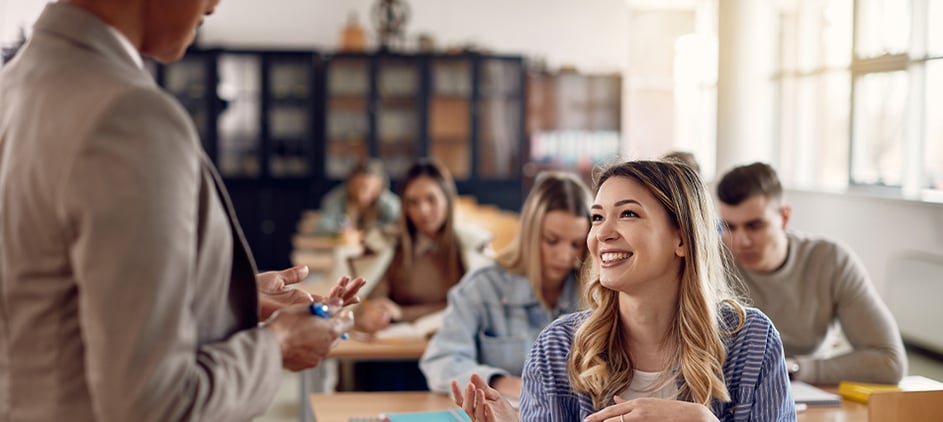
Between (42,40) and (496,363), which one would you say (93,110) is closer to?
(42,40)

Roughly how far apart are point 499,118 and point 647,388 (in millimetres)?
8677

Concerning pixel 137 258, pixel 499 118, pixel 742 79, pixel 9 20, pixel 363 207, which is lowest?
pixel 363 207

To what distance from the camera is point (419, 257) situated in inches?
165

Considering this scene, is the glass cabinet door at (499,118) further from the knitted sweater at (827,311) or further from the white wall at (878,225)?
the knitted sweater at (827,311)

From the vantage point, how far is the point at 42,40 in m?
1.17

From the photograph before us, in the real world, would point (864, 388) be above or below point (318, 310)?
below

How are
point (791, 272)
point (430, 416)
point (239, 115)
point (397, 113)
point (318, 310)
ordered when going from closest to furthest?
point (318, 310)
point (430, 416)
point (791, 272)
point (239, 115)
point (397, 113)

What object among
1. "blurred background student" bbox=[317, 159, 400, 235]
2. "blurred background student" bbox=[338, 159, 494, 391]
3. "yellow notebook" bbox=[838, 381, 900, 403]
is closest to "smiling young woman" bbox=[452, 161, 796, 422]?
"yellow notebook" bbox=[838, 381, 900, 403]

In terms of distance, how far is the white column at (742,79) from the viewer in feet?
27.5

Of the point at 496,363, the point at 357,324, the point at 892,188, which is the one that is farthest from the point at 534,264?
the point at 892,188

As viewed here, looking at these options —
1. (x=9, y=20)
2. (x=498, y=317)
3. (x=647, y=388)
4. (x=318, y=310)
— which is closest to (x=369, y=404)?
(x=498, y=317)

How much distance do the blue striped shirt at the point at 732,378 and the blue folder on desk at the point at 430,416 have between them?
1.31 ft

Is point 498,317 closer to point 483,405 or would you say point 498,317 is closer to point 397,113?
point 483,405

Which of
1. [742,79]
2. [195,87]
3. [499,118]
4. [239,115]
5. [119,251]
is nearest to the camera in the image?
[119,251]
